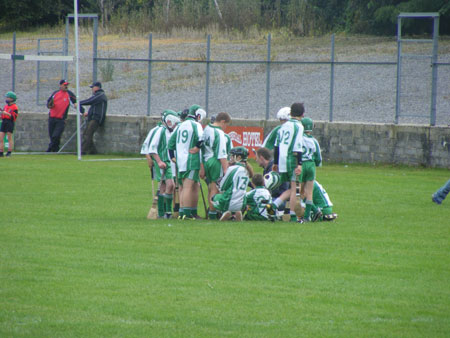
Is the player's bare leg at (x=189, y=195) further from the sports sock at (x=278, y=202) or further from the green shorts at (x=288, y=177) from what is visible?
the green shorts at (x=288, y=177)

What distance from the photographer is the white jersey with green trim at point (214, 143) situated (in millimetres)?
12797

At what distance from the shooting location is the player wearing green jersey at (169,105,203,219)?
12836 millimetres

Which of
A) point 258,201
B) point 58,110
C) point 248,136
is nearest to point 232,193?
point 258,201

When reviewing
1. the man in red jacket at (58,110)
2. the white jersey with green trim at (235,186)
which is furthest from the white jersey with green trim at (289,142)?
the man in red jacket at (58,110)

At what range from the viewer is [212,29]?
38.8 meters

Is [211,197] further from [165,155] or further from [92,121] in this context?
[92,121]

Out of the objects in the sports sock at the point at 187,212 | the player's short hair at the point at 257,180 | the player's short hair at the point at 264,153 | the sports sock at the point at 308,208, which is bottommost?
the sports sock at the point at 187,212

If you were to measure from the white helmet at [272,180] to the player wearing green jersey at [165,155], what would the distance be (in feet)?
5.13

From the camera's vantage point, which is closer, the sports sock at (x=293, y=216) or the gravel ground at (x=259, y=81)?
the sports sock at (x=293, y=216)

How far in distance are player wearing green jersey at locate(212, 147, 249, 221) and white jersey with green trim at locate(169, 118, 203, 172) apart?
0.63 m

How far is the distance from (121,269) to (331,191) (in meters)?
8.73

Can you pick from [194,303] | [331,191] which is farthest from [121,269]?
[331,191]

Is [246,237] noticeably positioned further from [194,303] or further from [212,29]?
[212,29]

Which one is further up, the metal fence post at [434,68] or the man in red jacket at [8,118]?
the metal fence post at [434,68]
